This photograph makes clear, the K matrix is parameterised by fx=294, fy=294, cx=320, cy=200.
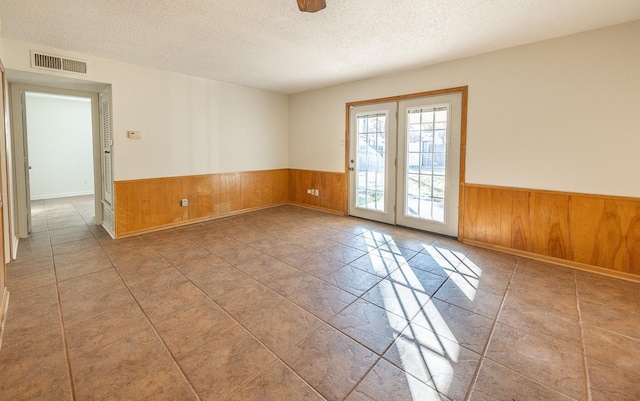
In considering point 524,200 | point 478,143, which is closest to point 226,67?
point 478,143

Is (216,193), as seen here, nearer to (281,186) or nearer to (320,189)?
(281,186)

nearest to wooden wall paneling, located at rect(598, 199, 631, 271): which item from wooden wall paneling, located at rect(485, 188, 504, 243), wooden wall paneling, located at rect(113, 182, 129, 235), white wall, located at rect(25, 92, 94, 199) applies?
wooden wall paneling, located at rect(485, 188, 504, 243)

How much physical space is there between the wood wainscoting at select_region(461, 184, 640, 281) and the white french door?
0.37 m

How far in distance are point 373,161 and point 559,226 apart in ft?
8.85

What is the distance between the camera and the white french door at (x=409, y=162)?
13.6 ft

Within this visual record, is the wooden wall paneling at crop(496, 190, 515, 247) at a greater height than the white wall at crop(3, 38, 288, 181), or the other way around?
the white wall at crop(3, 38, 288, 181)

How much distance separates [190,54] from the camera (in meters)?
3.79

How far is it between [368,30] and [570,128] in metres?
2.41

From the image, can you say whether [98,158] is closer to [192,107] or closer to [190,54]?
[192,107]

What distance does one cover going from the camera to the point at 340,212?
570 cm

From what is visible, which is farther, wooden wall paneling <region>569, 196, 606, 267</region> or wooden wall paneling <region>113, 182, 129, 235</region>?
wooden wall paneling <region>113, 182, 129, 235</region>

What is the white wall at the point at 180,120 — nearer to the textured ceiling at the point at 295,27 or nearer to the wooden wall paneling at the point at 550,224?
the textured ceiling at the point at 295,27

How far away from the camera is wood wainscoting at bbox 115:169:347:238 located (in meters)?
4.34

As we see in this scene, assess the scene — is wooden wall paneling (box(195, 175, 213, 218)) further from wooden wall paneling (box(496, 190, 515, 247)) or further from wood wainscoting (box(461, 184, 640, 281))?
wooden wall paneling (box(496, 190, 515, 247))
